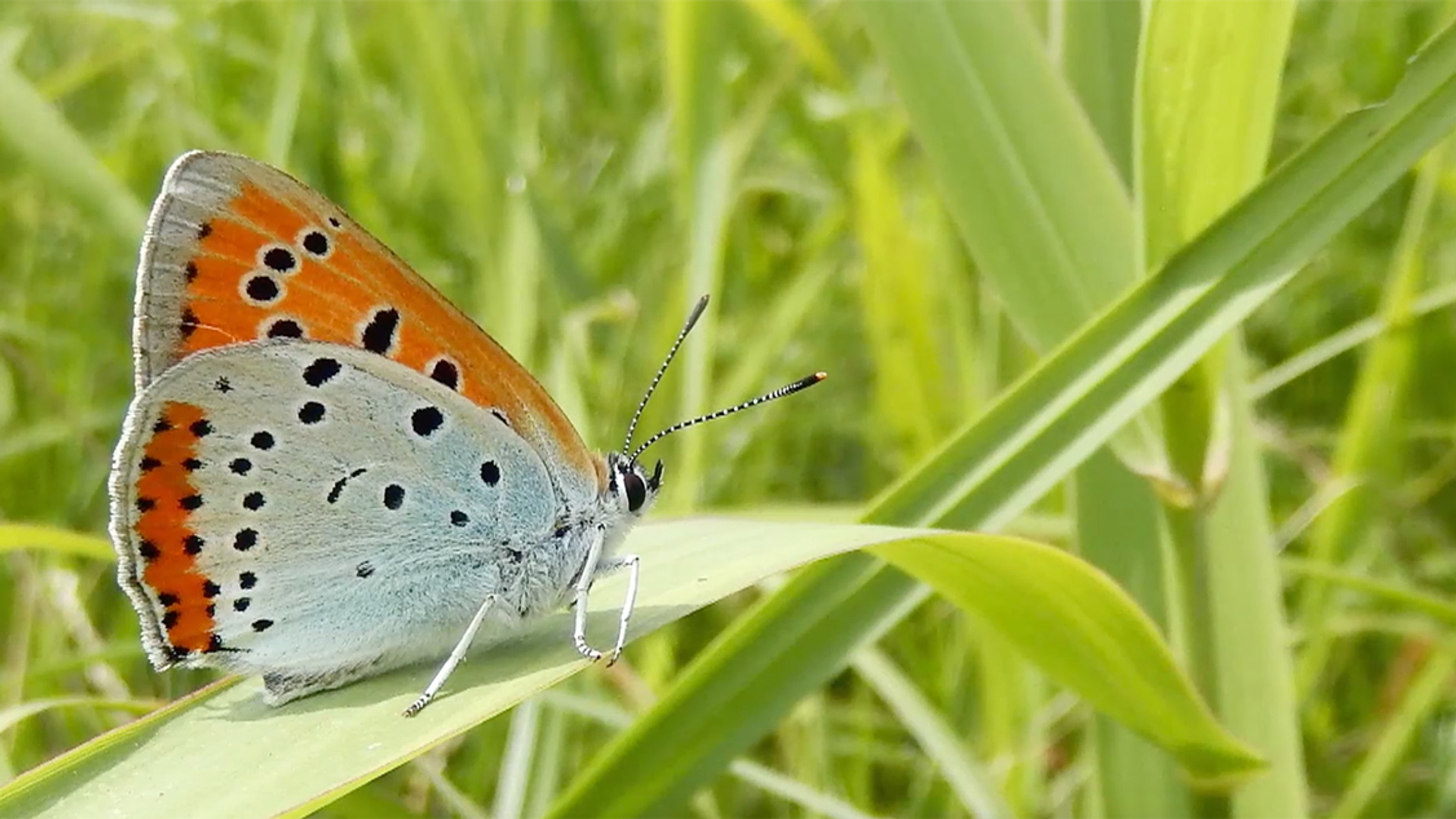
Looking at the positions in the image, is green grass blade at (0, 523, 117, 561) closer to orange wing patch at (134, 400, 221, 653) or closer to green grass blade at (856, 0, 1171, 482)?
orange wing patch at (134, 400, 221, 653)

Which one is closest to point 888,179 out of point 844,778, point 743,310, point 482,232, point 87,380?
point 743,310

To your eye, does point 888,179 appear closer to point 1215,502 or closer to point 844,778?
point 844,778

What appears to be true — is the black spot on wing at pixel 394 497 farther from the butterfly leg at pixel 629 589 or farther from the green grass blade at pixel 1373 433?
the green grass blade at pixel 1373 433

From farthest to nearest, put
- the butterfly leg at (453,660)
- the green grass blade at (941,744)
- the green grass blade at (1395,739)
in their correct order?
the green grass blade at (1395,739) < the green grass blade at (941,744) < the butterfly leg at (453,660)

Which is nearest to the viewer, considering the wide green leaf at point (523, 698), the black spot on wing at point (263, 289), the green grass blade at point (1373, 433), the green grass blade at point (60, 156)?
the wide green leaf at point (523, 698)

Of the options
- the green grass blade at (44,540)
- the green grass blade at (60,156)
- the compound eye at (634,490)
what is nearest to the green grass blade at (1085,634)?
the compound eye at (634,490)

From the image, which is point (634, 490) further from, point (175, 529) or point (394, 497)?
point (175, 529)

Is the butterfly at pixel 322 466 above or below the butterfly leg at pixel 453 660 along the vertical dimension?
above
